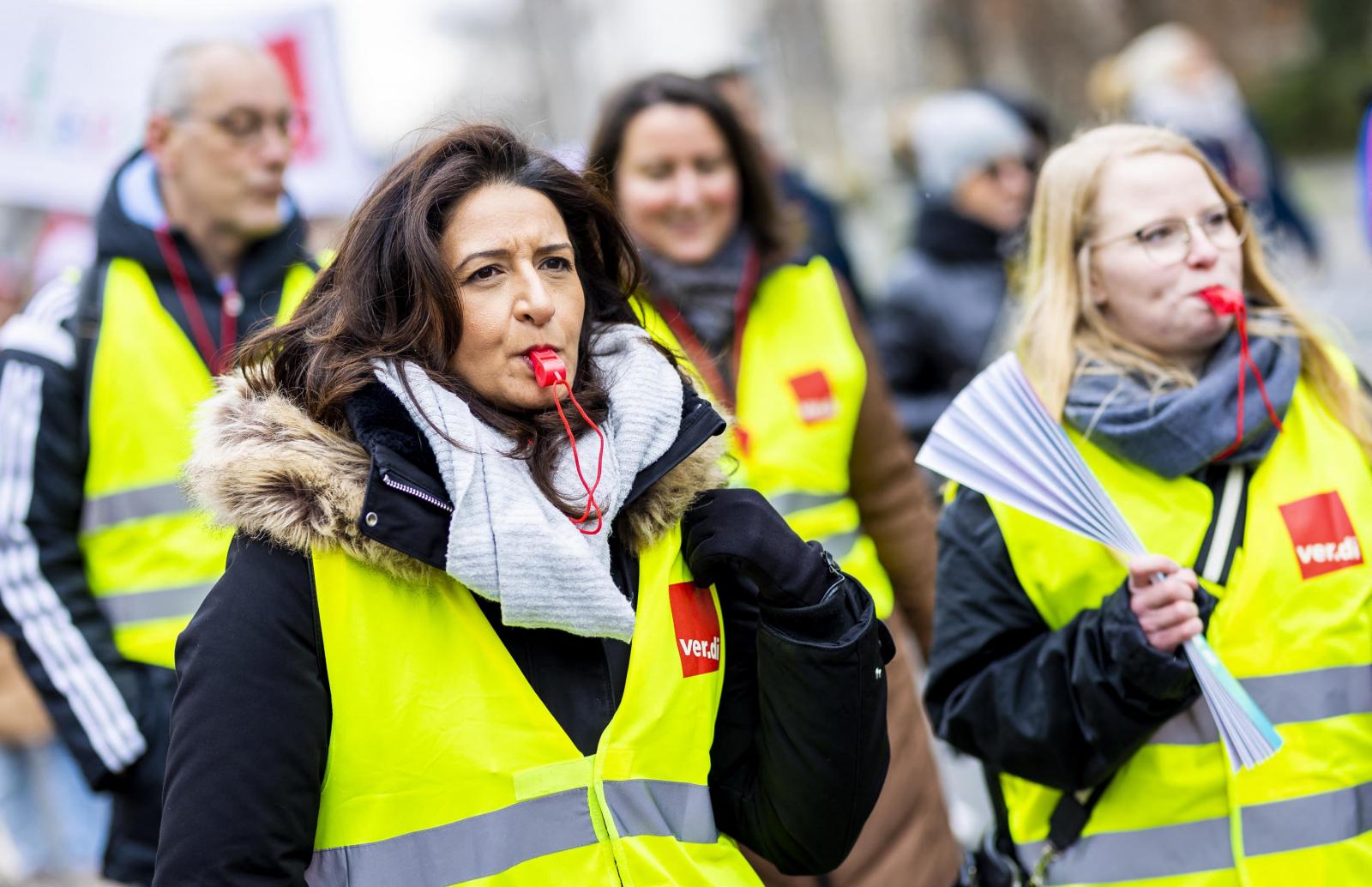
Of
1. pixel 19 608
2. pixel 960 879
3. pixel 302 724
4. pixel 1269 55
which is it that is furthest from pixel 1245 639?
pixel 1269 55

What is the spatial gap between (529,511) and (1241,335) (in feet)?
4.69

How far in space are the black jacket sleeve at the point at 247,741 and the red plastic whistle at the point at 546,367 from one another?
467 mm

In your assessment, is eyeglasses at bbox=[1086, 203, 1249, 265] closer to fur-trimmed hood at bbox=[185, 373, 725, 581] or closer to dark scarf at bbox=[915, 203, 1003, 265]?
fur-trimmed hood at bbox=[185, 373, 725, 581]

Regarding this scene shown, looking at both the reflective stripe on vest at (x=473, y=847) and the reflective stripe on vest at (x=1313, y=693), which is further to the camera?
the reflective stripe on vest at (x=1313, y=693)

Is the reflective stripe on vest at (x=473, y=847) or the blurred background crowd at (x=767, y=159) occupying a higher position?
the blurred background crowd at (x=767, y=159)

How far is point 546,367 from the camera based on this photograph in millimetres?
2326

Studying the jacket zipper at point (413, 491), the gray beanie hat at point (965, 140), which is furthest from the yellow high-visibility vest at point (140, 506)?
the gray beanie hat at point (965, 140)

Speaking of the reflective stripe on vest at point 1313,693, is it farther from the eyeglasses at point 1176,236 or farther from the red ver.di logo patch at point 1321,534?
the eyeglasses at point 1176,236

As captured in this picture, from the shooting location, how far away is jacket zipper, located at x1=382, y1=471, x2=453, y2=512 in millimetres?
2160

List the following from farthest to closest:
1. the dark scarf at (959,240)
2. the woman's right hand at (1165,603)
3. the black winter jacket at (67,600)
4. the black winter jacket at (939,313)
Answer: the dark scarf at (959,240), the black winter jacket at (939,313), the black winter jacket at (67,600), the woman's right hand at (1165,603)

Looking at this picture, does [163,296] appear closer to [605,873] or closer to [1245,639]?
[605,873]

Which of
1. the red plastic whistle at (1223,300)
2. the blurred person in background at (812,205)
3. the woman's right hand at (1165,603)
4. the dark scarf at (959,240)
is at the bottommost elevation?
the woman's right hand at (1165,603)

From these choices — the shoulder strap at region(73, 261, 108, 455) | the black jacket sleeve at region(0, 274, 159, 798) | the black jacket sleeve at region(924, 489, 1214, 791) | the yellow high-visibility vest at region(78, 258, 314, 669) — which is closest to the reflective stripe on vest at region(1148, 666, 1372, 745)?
the black jacket sleeve at region(924, 489, 1214, 791)

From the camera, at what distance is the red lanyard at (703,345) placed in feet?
12.0
